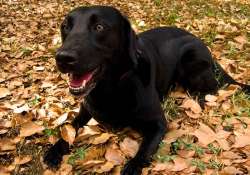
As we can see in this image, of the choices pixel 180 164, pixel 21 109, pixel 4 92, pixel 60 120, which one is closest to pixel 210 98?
pixel 180 164

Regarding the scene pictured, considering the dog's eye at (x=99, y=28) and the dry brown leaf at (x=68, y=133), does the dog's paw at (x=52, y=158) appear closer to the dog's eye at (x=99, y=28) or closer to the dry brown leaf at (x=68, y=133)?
the dry brown leaf at (x=68, y=133)

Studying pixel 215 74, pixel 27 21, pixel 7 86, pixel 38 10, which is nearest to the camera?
pixel 215 74

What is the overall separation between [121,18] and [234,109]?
144cm

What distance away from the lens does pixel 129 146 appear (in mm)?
3881

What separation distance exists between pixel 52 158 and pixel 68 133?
31cm

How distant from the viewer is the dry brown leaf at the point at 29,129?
4105 mm

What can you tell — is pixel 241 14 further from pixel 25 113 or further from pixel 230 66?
pixel 25 113

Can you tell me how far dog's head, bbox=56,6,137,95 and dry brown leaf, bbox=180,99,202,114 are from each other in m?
0.91

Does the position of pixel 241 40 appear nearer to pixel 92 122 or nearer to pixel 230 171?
pixel 92 122

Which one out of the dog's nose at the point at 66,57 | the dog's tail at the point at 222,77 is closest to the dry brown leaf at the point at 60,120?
the dog's nose at the point at 66,57

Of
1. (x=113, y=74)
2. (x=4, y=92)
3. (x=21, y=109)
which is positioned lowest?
(x=4, y=92)

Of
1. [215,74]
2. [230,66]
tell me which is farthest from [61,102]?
[230,66]

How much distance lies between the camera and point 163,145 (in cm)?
382

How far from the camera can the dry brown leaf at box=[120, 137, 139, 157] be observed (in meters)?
3.82
